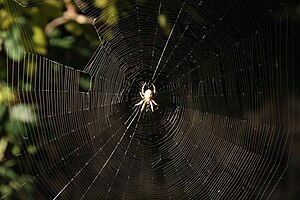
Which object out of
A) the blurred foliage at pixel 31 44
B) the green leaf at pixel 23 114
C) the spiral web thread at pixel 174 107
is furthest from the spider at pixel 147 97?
the green leaf at pixel 23 114

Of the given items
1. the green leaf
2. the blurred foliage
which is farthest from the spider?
the green leaf

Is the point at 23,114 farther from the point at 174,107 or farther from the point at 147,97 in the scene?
the point at 174,107

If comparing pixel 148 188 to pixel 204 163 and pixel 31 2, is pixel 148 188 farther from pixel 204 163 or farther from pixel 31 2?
pixel 31 2

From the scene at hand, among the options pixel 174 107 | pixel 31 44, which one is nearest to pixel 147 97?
pixel 174 107

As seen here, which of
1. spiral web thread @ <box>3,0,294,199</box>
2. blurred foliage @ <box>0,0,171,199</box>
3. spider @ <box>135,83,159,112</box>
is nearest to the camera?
blurred foliage @ <box>0,0,171,199</box>

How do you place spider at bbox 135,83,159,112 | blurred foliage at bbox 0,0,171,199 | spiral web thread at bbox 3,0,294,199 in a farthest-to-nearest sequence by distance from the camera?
spider at bbox 135,83,159,112 → spiral web thread at bbox 3,0,294,199 → blurred foliage at bbox 0,0,171,199

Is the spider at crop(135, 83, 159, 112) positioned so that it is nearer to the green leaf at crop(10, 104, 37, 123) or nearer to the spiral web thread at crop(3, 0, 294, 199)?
the spiral web thread at crop(3, 0, 294, 199)

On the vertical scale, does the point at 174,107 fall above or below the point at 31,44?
below

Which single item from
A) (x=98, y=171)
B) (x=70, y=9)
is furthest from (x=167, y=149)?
(x=70, y=9)
